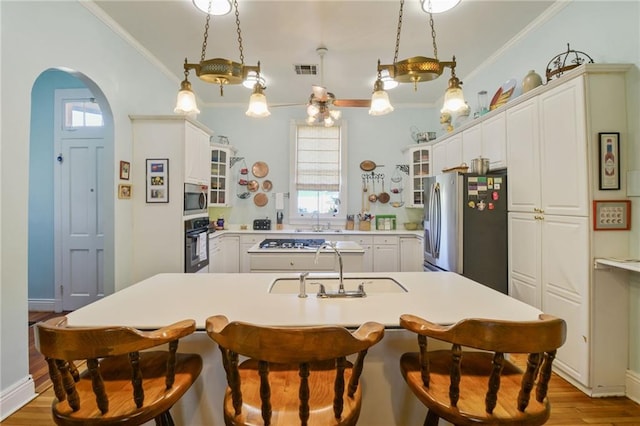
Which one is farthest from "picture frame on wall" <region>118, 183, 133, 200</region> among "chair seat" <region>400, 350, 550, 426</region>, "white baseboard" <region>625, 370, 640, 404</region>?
"white baseboard" <region>625, 370, 640, 404</region>

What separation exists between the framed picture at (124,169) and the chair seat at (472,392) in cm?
307

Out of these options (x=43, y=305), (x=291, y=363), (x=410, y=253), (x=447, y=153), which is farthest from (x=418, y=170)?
(x=43, y=305)

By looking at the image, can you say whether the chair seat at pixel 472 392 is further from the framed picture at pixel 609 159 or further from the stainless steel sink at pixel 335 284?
the framed picture at pixel 609 159

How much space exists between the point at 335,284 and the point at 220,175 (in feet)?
11.1

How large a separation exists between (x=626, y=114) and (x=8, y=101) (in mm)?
4082

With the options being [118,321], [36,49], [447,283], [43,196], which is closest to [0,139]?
[36,49]

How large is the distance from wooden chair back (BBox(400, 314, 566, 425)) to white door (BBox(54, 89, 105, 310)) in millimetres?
3859

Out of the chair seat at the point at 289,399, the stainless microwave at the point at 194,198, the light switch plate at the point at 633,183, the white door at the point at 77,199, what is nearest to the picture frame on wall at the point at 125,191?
the stainless microwave at the point at 194,198

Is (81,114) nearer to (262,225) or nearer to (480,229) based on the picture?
(262,225)

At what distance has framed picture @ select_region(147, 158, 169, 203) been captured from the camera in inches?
125

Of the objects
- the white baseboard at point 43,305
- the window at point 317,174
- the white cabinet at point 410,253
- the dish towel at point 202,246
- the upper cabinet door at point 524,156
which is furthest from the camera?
the window at point 317,174

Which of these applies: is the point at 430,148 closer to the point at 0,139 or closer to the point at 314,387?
the point at 314,387

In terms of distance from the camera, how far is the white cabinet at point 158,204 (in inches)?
125

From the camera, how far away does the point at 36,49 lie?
2133mm
